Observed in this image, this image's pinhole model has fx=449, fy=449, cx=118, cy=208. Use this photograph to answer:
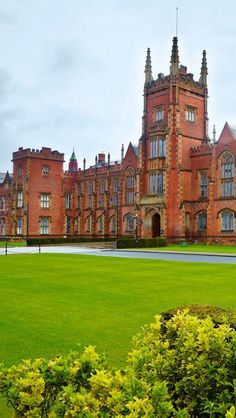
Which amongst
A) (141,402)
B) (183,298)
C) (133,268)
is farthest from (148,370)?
(133,268)

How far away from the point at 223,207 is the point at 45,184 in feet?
93.7

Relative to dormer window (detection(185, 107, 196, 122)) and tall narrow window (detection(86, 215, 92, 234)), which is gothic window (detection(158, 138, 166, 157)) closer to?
dormer window (detection(185, 107, 196, 122))

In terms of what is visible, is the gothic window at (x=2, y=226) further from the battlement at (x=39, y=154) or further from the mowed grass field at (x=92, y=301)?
the mowed grass field at (x=92, y=301)

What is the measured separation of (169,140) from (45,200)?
76.0ft

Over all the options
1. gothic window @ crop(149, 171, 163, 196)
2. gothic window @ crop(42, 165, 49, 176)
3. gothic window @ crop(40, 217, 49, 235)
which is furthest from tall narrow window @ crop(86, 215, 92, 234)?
gothic window @ crop(149, 171, 163, 196)

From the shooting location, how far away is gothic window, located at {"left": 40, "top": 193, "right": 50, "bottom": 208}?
6669 cm

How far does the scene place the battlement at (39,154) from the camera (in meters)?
65.6

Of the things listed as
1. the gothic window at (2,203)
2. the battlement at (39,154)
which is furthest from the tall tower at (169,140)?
the gothic window at (2,203)

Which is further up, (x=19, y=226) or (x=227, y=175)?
(x=227, y=175)

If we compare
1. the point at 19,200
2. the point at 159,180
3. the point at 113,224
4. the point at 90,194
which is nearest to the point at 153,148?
the point at 159,180

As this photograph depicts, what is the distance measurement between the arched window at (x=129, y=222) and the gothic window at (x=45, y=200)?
40.9 feet

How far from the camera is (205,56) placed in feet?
188

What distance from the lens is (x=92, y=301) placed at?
11758 mm

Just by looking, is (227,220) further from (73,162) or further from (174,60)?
(73,162)
